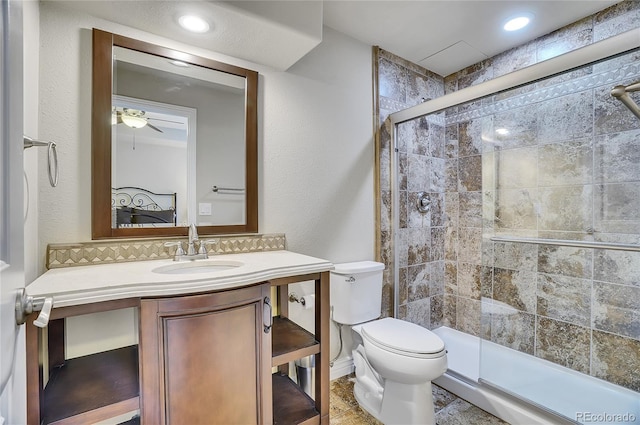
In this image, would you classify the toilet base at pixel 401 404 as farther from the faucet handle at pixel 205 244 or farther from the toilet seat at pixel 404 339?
the faucet handle at pixel 205 244

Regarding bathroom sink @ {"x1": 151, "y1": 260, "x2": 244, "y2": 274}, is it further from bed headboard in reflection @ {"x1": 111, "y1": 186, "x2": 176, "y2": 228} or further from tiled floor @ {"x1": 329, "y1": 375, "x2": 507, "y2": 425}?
tiled floor @ {"x1": 329, "y1": 375, "x2": 507, "y2": 425}

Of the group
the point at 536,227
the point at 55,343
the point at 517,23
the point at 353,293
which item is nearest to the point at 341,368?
the point at 353,293

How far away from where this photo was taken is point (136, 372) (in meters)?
1.11

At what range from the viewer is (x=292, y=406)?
1.37 meters

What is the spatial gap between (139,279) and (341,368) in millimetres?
1498

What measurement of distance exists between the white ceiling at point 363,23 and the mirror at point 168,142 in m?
0.13

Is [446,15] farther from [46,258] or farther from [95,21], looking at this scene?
[46,258]

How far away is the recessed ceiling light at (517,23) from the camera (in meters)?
1.88

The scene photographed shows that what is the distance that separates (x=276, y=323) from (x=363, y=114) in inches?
60.0

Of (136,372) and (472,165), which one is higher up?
(472,165)

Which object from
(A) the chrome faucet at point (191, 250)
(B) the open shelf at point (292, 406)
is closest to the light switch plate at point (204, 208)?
(A) the chrome faucet at point (191, 250)

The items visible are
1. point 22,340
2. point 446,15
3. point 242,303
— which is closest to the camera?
point 22,340

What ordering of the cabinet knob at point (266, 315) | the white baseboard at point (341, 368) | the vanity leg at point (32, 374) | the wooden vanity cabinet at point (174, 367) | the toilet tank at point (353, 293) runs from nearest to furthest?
the vanity leg at point (32, 374) → the wooden vanity cabinet at point (174, 367) → the cabinet knob at point (266, 315) → the toilet tank at point (353, 293) → the white baseboard at point (341, 368)

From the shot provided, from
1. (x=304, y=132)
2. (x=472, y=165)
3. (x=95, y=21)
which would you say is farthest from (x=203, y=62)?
(x=472, y=165)
